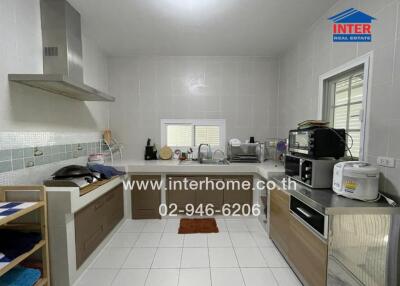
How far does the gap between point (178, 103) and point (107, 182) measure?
5.53 feet

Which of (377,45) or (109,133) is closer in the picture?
(377,45)

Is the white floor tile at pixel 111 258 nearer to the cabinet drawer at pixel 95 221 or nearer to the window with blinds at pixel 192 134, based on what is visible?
the cabinet drawer at pixel 95 221

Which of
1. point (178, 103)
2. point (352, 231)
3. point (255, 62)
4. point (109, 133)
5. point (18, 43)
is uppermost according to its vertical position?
point (255, 62)

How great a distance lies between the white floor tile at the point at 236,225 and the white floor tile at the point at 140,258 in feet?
3.41

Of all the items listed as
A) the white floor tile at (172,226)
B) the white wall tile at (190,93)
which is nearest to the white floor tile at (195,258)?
the white floor tile at (172,226)

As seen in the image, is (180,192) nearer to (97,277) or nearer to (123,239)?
(123,239)

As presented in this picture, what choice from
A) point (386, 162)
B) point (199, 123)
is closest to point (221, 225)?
point (199, 123)

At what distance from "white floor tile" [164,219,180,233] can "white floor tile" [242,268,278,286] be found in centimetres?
105

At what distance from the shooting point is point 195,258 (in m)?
2.01

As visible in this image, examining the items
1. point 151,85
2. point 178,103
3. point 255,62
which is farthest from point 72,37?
point 255,62

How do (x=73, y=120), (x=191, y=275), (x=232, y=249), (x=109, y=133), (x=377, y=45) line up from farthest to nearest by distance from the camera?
(x=109, y=133)
(x=73, y=120)
(x=232, y=249)
(x=191, y=275)
(x=377, y=45)

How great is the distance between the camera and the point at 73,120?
2.33 m

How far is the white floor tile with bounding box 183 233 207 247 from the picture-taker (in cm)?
226

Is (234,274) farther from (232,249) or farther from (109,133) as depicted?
(109,133)
